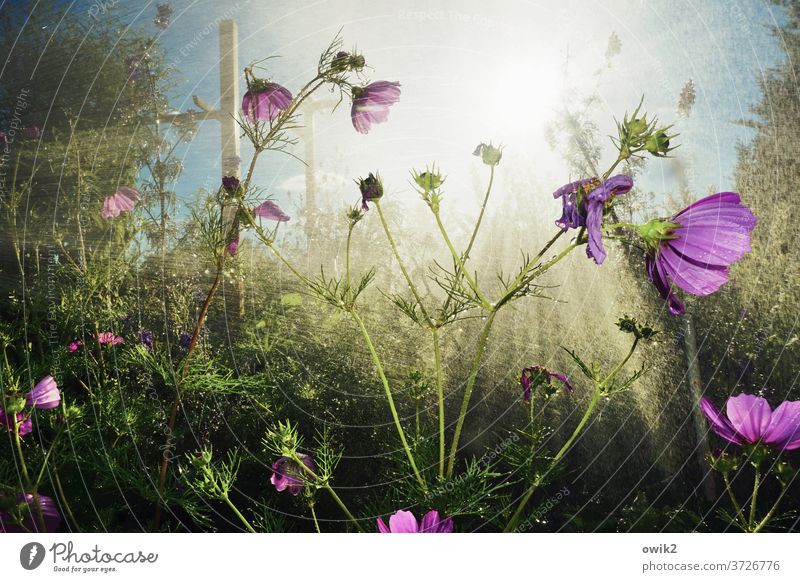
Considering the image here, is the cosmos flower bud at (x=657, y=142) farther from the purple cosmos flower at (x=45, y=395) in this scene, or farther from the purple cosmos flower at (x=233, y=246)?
the purple cosmos flower at (x=45, y=395)

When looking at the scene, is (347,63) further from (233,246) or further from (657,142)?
(657,142)

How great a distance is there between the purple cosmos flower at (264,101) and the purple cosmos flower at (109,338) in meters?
0.33

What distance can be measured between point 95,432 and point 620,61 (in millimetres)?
813

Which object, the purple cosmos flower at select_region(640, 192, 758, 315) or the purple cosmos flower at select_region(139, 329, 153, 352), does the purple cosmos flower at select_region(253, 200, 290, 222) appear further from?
the purple cosmos flower at select_region(640, 192, 758, 315)

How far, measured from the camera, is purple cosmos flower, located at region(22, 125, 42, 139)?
30.3 inches

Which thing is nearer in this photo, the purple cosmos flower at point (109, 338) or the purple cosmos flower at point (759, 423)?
the purple cosmos flower at point (759, 423)

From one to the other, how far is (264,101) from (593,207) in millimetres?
402

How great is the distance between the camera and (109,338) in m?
0.74

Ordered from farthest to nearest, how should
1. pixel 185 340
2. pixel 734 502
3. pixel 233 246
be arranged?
pixel 185 340 < pixel 233 246 < pixel 734 502

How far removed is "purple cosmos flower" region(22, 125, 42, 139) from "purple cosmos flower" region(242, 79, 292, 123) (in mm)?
339

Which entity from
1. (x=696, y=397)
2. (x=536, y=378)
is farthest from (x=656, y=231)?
(x=696, y=397)

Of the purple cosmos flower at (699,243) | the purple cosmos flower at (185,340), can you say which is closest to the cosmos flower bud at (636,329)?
the purple cosmos flower at (699,243)

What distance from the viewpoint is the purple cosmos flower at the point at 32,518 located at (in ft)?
2.08
